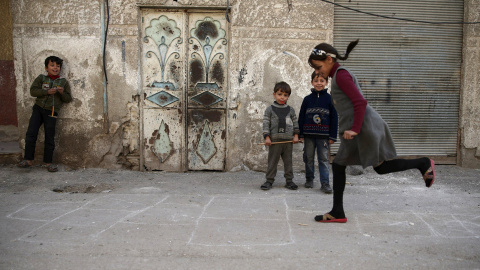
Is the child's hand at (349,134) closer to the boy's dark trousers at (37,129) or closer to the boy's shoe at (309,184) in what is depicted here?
the boy's shoe at (309,184)

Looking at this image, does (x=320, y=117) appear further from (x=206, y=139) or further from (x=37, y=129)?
(x=37, y=129)

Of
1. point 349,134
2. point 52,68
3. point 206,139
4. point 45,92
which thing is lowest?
point 206,139

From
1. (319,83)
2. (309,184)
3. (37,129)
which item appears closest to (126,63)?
(37,129)

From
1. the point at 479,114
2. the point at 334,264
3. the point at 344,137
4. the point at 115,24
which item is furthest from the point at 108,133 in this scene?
the point at 479,114

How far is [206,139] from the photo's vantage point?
5.89m

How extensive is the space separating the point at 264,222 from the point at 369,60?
350 cm

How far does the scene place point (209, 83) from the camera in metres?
5.83

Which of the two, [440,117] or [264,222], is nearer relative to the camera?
[264,222]

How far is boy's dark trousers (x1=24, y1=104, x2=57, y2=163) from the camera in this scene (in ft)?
18.2

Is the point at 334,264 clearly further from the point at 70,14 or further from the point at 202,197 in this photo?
the point at 70,14

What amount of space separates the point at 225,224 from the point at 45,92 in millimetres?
3418

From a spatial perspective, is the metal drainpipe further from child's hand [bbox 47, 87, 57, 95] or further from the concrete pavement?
the concrete pavement

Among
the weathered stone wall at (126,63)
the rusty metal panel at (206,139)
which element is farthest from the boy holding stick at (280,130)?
the rusty metal panel at (206,139)

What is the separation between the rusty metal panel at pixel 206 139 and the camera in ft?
19.2
